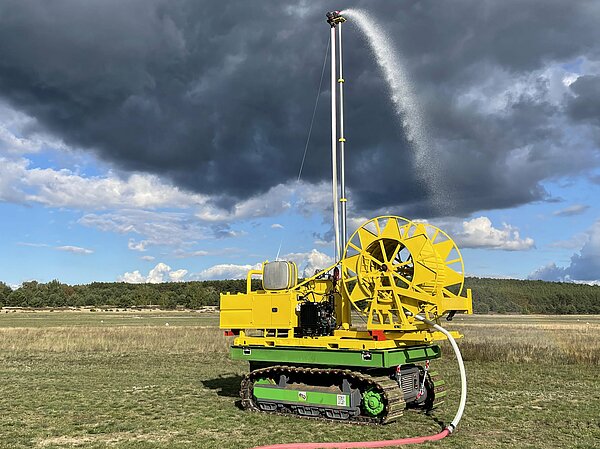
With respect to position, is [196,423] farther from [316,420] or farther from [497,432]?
[497,432]

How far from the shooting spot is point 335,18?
52.2ft

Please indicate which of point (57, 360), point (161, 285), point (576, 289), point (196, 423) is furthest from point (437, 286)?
point (576, 289)

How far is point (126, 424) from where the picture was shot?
12.9 m

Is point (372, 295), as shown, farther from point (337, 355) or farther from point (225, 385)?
point (225, 385)

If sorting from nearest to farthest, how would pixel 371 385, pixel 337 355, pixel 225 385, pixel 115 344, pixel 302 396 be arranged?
pixel 371 385, pixel 337 355, pixel 302 396, pixel 225 385, pixel 115 344

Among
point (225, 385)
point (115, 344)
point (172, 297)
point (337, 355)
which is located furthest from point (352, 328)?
point (172, 297)

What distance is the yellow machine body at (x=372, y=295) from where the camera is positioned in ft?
40.4

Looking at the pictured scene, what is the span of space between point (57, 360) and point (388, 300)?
20250mm

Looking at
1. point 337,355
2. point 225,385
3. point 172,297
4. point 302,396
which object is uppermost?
point 172,297

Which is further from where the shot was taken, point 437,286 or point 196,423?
point 196,423

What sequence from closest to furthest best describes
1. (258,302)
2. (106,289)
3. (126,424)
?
1. (126,424)
2. (258,302)
3. (106,289)

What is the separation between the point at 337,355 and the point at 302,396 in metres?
1.34

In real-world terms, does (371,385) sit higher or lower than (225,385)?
higher

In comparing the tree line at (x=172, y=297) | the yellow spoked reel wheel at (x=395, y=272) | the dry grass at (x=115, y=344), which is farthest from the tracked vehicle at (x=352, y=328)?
the tree line at (x=172, y=297)
